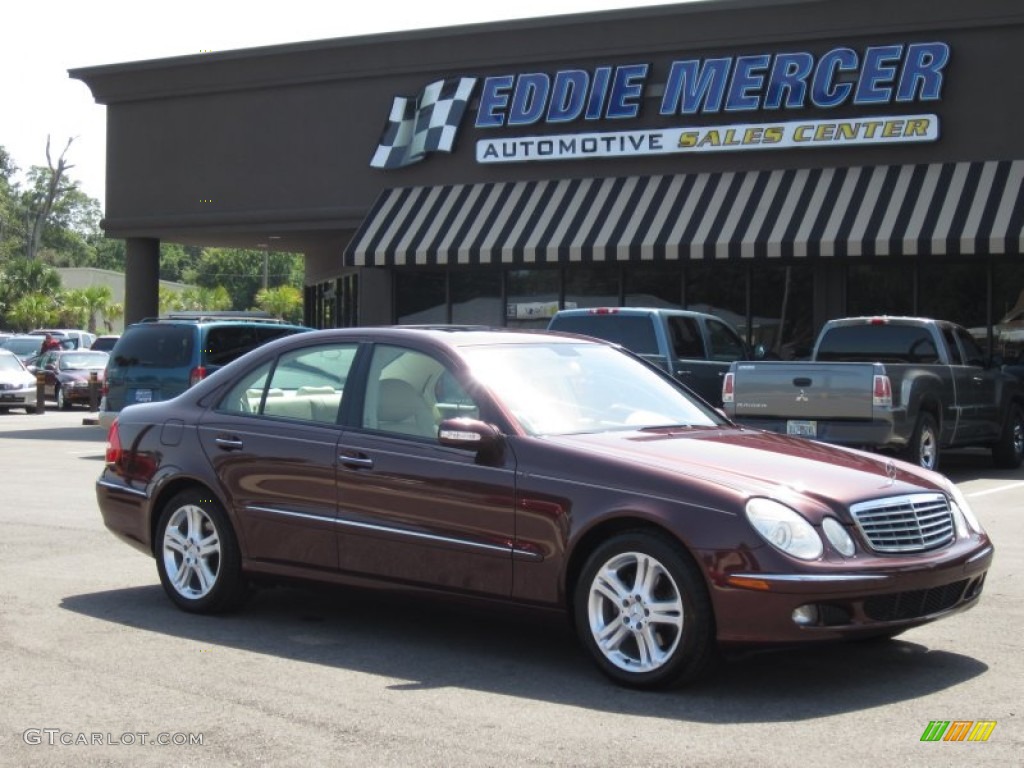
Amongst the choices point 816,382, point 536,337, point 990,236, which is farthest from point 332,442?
point 990,236

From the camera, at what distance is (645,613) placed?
238 inches

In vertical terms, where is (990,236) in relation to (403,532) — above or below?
above

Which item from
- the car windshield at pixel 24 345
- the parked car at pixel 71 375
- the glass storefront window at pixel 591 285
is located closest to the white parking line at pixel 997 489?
the glass storefront window at pixel 591 285

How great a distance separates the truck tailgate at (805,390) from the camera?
45.5ft

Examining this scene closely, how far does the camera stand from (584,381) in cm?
731

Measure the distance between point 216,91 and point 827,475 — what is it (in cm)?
2368

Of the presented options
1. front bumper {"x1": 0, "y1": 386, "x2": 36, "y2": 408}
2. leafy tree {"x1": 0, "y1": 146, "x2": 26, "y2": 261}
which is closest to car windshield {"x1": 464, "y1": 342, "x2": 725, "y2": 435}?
front bumper {"x1": 0, "y1": 386, "x2": 36, "y2": 408}

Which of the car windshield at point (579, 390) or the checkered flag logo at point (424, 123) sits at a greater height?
the checkered flag logo at point (424, 123)

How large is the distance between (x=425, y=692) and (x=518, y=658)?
2.56 ft

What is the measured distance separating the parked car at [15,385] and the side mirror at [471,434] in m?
27.1

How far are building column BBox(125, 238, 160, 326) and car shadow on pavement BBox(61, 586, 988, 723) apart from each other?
22.7 metres

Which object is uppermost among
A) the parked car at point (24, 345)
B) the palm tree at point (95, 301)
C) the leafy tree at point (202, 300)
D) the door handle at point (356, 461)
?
the leafy tree at point (202, 300)

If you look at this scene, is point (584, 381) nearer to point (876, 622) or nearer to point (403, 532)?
point (403, 532)

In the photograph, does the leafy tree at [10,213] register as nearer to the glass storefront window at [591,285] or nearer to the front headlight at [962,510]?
the glass storefront window at [591,285]
